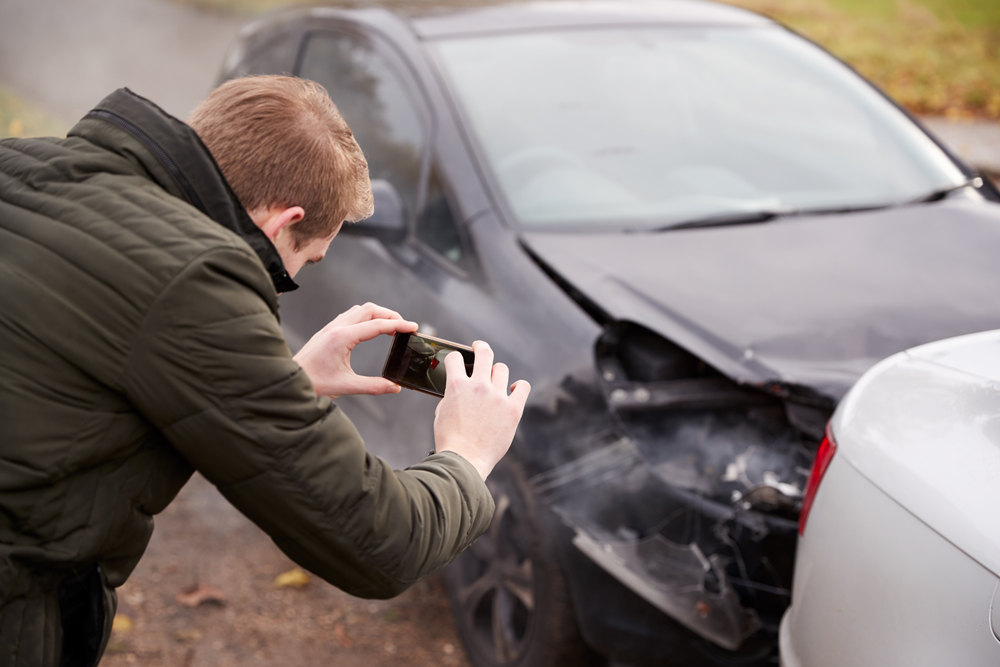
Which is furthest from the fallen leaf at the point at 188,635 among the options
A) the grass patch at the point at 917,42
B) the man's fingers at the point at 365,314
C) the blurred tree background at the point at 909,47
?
the grass patch at the point at 917,42

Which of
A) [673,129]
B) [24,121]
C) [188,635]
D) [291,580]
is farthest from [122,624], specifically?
[24,121]

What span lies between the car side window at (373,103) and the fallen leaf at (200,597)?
4.46 ft

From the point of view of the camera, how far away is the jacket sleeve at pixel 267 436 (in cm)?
126

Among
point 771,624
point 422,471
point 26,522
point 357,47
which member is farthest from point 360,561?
point 357,47

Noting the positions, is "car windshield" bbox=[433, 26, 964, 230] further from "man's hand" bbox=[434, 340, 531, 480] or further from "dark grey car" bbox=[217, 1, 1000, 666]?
"man's hand" bbox=[434, 340, 531, 480]

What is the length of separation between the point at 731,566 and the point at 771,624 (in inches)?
6.4

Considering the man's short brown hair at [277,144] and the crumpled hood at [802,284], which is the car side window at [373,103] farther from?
the man's short brown hair at [277,144]

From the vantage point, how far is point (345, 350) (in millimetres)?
1776

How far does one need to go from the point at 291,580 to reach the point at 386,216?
124cm

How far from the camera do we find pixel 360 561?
140 centimetres

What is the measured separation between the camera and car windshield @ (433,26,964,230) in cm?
314

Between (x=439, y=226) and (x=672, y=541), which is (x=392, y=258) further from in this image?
(x=672, y=541)

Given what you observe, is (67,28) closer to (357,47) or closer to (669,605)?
(357,47)

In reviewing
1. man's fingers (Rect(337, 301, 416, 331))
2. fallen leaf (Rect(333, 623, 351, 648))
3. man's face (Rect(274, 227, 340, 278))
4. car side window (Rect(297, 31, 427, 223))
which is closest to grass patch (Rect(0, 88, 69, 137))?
car side window (Rect(297, 31, 427, 223))
